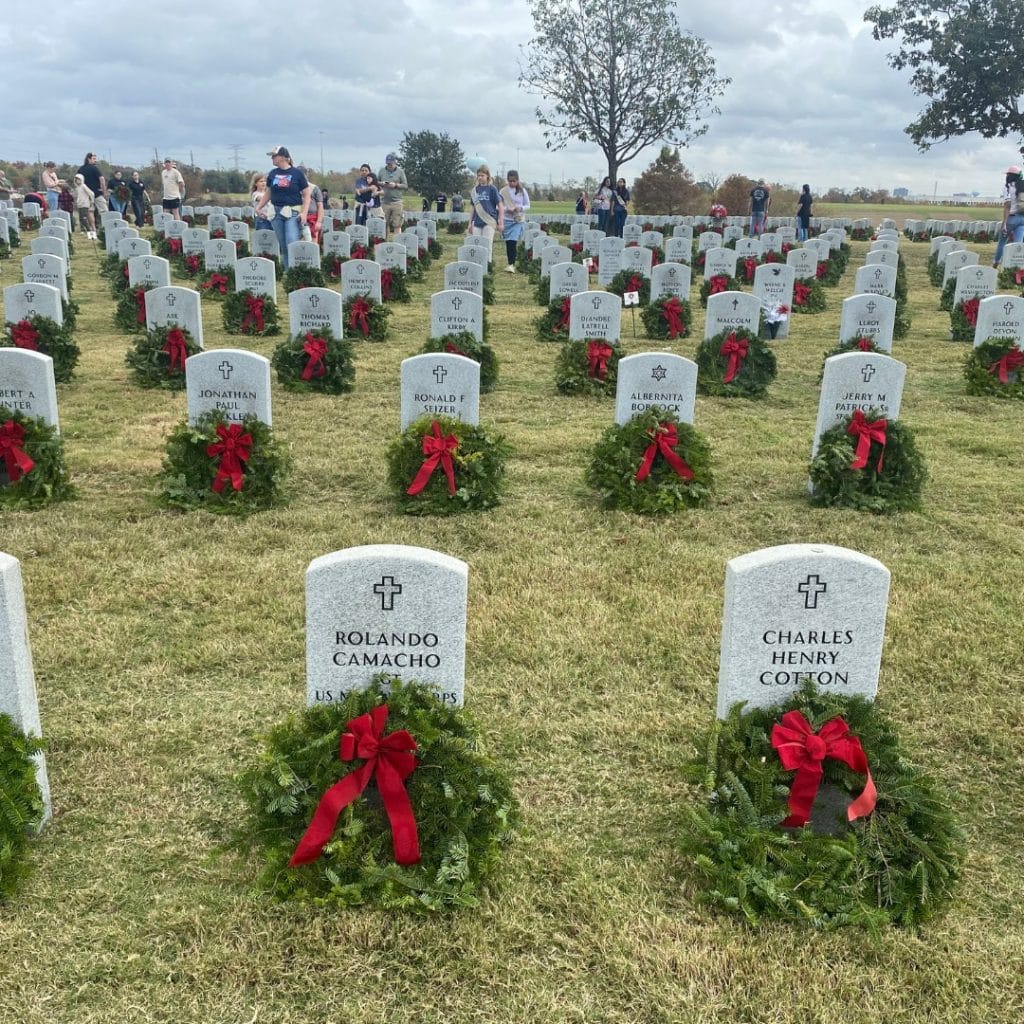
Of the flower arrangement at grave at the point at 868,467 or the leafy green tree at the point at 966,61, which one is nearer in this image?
the flower arrangement at grave at the point at 868,467

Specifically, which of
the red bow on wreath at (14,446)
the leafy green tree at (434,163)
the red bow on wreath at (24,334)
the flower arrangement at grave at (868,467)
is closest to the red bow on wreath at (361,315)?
the red bow on wreath at (24,334)

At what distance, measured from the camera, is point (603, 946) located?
10.7ft

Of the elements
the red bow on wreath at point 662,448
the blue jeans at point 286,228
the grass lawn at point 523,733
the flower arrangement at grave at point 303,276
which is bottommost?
the grass lawn at point 523,733

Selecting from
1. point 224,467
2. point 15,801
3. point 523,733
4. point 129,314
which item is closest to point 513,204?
point 129,314

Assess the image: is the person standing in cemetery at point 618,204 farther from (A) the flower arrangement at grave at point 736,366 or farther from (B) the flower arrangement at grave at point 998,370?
(B) the flower arrangement at grave at point 998,370

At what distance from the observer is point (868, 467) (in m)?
7.37

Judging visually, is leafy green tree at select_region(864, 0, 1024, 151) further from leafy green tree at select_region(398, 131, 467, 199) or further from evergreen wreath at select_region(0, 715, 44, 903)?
evergreen wreath at select_region(0, 715, 44, 903)

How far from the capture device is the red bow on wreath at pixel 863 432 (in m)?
7.20

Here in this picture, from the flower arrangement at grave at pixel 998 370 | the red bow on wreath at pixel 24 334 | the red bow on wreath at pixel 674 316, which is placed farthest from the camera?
the red bow on wreath at pixel 674 316

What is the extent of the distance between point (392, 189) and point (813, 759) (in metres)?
22.7

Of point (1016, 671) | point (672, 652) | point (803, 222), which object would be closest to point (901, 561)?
point (1016, 671)

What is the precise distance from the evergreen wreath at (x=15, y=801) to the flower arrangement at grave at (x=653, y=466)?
4.58 m

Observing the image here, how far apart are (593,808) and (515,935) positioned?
0.81 metres

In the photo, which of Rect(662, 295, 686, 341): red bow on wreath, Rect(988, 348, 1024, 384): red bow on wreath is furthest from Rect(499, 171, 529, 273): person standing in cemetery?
Rect(988, 348, 1024, 384): red bow on wreath
